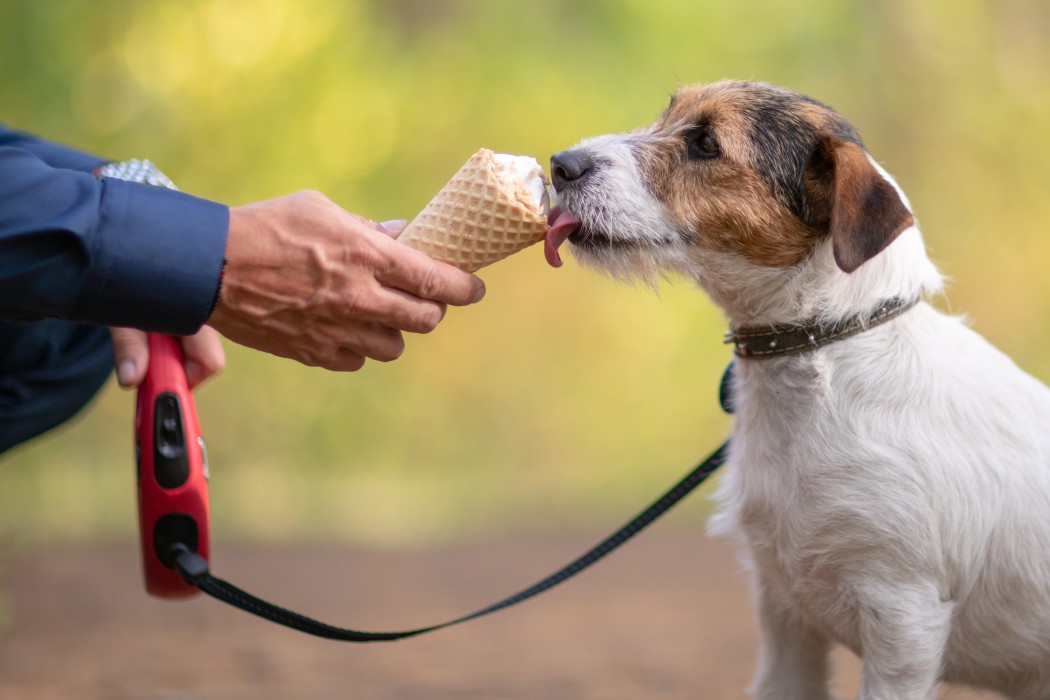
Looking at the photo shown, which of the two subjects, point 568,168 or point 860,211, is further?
point 568,168

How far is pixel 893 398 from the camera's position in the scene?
9.20 ft

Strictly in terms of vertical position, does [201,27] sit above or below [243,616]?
above

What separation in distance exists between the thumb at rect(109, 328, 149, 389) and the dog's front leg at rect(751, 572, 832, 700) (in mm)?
1805

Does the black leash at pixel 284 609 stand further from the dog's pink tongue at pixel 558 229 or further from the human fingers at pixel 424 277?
the human fingers at pixel 424 277

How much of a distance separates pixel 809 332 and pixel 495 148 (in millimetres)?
8297

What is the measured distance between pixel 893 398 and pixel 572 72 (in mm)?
9135

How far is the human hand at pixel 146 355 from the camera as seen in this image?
2.96 metres

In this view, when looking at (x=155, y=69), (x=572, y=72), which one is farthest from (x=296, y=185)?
(x=572, y=72)

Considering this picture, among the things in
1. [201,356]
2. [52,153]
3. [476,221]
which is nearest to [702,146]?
[476,221]

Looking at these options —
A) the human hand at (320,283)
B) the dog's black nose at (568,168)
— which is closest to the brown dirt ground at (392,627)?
the dog's black nose at (568,168)

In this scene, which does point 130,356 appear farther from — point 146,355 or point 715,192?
point 715,192

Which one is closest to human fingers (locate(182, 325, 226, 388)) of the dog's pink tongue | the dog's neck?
the dog's pink tongue

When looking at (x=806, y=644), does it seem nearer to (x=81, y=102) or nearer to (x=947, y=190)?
(x=81, y=102)

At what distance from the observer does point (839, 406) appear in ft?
9.27
